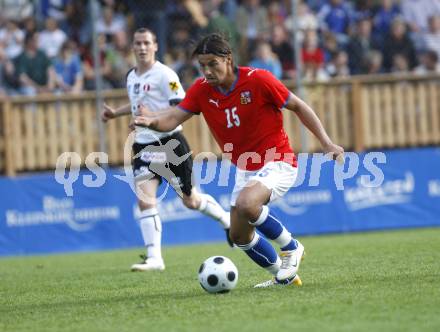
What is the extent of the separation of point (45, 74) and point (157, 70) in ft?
17.3

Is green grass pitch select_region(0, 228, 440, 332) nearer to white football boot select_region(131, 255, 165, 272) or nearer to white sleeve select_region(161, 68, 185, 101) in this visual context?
white football boot select_region(131, 255, 165, 272)

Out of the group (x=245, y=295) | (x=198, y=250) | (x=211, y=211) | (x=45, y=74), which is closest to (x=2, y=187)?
(x=45, y=74)

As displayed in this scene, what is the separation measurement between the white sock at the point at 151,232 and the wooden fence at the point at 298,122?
191 inches

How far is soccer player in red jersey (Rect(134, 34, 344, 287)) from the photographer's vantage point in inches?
291

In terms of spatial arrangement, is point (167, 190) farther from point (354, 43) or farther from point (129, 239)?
point (354, 43)

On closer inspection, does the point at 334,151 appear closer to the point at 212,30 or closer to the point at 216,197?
the point at 216,197

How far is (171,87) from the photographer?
1044 centimetres

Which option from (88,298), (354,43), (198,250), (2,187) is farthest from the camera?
(354,43)

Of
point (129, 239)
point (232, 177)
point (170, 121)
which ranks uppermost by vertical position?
point (170, 121)

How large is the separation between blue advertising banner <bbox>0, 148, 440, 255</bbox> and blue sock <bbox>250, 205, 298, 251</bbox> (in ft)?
22.1

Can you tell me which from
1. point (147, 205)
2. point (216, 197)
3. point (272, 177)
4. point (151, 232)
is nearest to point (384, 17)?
point (216, 197)

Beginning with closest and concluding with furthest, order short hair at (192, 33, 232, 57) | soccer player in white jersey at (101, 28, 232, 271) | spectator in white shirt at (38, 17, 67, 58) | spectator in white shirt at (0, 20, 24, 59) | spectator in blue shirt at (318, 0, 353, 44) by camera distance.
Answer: short hair at (192, 33, 232, 57), soccer player in white jersey at (101, 28, 232, 271), spectator in white shirt at (38, 17, 67, 58), spectator in white shirt at (0, 20, 24, 59), spectator in blue shirt at (318, 0, 353, 44)

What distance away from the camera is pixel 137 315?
636 centimetres

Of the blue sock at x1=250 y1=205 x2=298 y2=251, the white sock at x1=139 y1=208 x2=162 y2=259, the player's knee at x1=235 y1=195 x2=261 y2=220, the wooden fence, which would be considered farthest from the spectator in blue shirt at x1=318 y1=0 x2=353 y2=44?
the player's knee at x1=235 y1=195 x2=261 y2=220
